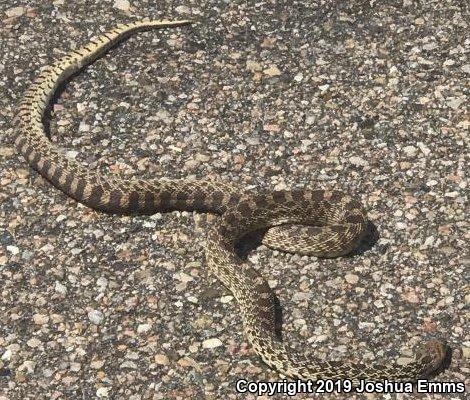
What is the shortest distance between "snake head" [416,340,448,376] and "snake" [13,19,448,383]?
0.02 m

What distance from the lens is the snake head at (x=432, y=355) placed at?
9.08m

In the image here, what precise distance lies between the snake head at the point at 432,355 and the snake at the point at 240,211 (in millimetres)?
17

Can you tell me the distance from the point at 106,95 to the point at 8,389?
15.3 feet

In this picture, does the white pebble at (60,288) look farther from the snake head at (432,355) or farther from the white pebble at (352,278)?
the snake head at (432,355)

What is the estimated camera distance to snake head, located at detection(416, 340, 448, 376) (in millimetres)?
9078

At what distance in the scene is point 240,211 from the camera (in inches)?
425

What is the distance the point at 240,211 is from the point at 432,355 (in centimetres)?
266

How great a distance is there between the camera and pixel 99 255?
10.6m

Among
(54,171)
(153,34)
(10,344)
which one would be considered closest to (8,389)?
(10,344)

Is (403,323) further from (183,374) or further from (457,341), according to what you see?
(183,374)

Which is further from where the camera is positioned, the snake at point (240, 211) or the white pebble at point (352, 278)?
the white pebble at point (352, 278)
